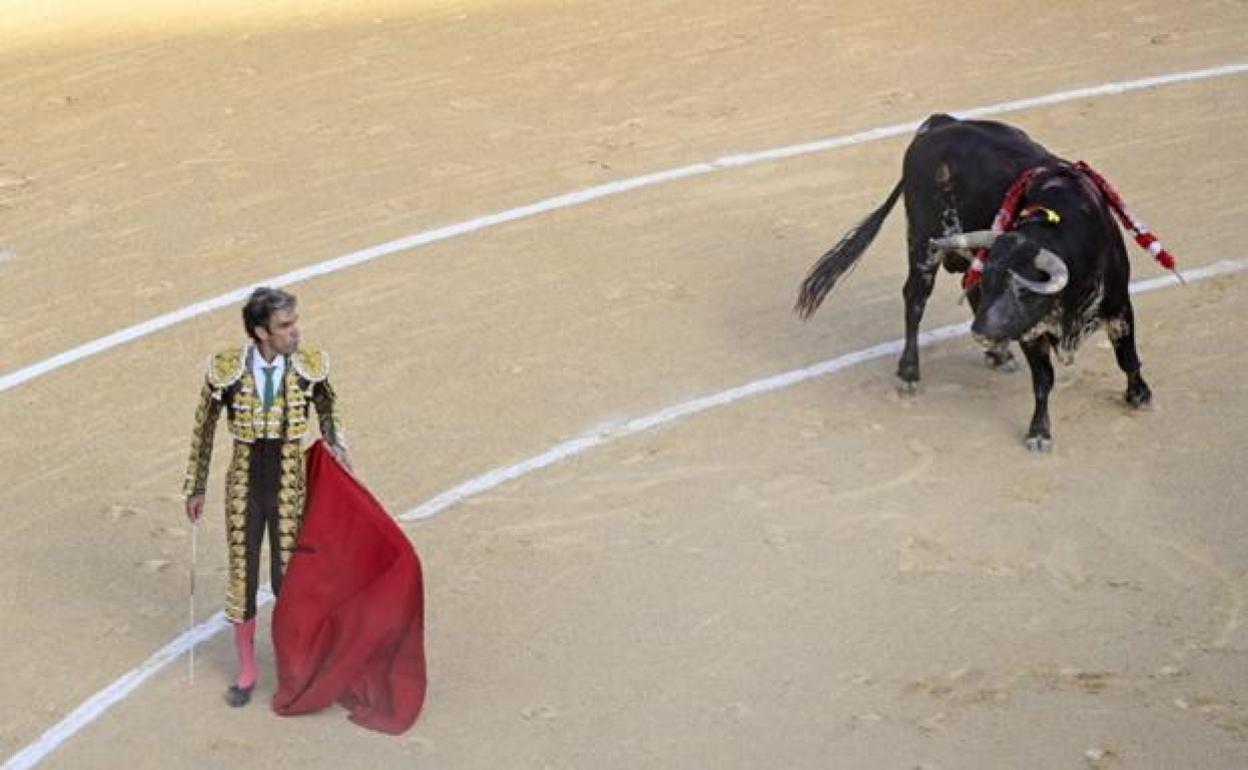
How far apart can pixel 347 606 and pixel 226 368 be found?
2.76ft

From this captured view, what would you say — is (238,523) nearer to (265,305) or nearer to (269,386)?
(269,386)

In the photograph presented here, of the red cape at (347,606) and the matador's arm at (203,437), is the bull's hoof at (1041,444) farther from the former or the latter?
the matador's arm at (203,437)

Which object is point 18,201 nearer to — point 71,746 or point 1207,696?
point 71,746

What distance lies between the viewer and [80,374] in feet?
35.0

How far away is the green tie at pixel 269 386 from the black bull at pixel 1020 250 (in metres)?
3.07

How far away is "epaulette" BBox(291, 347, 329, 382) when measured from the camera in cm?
783

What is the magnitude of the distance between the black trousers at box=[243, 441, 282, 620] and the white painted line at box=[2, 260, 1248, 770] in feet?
1.86

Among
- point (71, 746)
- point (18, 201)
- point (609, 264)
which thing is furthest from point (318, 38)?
point (71, 746)

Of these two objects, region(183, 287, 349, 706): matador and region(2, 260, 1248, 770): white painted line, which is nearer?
region(183, 287, 349, 706): matador

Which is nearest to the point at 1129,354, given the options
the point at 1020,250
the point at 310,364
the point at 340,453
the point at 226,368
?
the point at 1020,250

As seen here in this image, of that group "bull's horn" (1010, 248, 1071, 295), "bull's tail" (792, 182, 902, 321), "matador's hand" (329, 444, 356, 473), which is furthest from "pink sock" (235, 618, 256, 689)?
"bull's tail" (792, 182, 902, 321)

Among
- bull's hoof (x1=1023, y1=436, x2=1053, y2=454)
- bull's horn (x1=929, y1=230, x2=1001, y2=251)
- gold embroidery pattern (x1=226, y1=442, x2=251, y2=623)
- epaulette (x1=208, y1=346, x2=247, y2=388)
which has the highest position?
epaulette (x1=208, y1=346, x2=247, y2=388)

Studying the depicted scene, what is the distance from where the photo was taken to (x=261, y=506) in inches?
312

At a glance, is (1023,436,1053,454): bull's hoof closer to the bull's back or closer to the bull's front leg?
the bull's front leg
